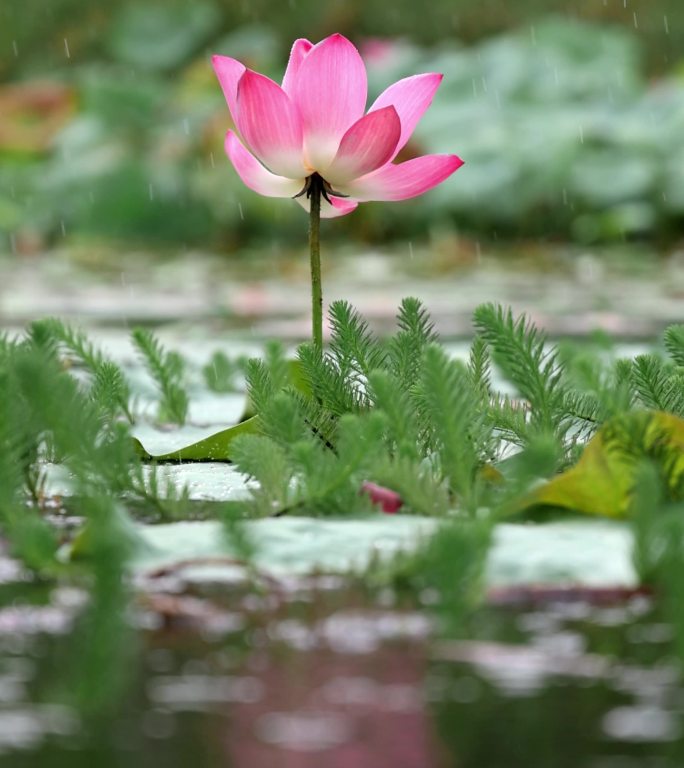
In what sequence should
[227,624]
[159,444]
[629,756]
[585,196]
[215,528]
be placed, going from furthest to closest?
[585,196]
[159,444]
[215,528]
[227,624]
[629,756]

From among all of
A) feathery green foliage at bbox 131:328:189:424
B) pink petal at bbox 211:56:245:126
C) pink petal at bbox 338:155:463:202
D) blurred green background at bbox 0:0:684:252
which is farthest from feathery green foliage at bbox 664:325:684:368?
blurred green background at bbox 0:0:684:252

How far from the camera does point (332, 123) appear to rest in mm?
1498

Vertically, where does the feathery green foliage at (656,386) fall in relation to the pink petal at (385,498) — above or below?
above

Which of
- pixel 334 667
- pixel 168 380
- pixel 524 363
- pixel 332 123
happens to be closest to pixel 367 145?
pixel 332 123

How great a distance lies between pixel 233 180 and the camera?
27.4ft

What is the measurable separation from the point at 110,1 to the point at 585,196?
20.1 ft

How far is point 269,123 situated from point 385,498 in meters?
0.44

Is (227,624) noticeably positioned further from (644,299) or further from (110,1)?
(110,1)

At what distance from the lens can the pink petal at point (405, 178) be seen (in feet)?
5.09

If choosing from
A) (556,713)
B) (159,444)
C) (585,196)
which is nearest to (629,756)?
(556,713)

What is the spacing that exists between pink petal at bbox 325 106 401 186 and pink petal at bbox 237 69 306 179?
5cm

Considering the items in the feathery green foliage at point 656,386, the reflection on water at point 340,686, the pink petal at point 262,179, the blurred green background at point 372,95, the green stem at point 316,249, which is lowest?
the reflection on water at point 340,686

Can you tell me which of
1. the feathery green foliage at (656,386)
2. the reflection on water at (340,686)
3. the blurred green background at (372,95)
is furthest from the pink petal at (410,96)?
the blurred green background at (372,95)

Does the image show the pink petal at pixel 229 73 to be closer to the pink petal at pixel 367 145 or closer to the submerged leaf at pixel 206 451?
the pink petal at pixel 367 145
